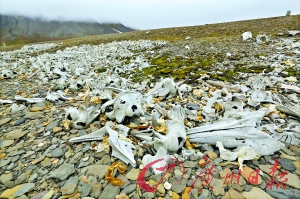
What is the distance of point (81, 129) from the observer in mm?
3225

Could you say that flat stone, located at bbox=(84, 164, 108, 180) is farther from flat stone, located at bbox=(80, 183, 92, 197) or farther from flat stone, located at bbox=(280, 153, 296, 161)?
flat stone, located at bbox=(280, 153, 296, 161)

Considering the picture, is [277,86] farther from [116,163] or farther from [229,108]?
[116,163]

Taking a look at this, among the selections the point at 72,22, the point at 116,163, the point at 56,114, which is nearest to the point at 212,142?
the point at 116,163

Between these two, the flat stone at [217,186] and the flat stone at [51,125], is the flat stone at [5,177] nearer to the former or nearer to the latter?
the flat stone at [51,125]

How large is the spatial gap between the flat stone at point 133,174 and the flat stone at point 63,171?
0.73 meters

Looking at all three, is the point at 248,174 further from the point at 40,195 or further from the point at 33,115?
the point at 33,115

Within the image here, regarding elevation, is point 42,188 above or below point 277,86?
below

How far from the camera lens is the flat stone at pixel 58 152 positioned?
261 cm

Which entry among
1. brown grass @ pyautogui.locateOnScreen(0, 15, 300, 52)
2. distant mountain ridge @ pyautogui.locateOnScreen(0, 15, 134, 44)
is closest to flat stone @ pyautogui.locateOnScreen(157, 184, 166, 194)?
brown grass @ pyautogui.locateOnScreen(0, 15, 300, 52)

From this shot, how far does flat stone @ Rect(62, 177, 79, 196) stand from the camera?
6.55ft

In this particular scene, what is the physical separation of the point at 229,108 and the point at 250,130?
2.41ft

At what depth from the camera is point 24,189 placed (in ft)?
6.82

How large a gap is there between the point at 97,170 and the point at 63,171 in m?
0.45

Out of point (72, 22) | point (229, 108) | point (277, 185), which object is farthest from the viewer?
point (72, 22)
